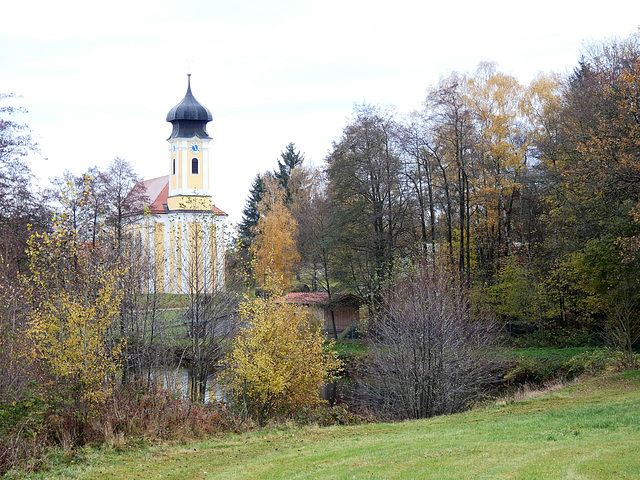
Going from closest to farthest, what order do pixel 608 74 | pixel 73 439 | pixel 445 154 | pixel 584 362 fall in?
pixel 73 439 < pixel 608 74 < pixel 584 362 < pixel 445 154

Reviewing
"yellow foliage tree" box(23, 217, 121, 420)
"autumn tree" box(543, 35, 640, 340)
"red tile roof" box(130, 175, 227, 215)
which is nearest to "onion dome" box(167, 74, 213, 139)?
"red tile roof" box(130, 175, 227, 215)

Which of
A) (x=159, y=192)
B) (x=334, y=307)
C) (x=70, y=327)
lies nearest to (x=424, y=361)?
(x=70, y=327)

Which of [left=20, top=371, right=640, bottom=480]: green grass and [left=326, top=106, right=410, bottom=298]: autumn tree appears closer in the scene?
[left=20, top=371, right=640, bottom=480]: green grass

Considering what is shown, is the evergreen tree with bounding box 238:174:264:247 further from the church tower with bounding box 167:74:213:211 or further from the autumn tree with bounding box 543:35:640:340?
the autumn tree with bounding box 543:35:640:340

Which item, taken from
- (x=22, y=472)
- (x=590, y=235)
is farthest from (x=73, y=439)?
(x=590, y=235)

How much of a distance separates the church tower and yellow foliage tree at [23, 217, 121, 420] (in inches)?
A: 1583

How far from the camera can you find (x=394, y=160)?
33938 mm

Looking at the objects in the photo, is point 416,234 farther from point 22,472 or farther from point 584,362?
point 22,472

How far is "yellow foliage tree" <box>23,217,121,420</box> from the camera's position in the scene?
1312 cm

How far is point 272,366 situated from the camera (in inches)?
637

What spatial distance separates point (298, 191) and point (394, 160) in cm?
2748

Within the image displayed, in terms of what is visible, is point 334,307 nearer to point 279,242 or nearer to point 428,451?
point 279,242

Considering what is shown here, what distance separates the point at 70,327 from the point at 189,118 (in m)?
42.8


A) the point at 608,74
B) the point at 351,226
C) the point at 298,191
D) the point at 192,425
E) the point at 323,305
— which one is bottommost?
the point at 192,425
